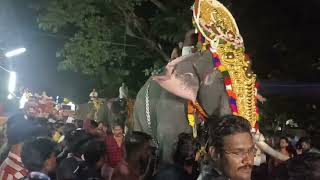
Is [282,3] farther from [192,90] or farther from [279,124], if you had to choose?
[192,90]

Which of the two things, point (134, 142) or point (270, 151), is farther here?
point (270, 151)

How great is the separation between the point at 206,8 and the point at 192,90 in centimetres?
89

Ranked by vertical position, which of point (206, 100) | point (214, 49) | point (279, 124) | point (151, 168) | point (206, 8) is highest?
point (206, 8)

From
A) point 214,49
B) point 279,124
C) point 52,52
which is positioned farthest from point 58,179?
point 52,52

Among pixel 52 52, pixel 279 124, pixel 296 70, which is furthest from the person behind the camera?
pixel 52 52

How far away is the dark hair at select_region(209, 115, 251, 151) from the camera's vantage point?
287cm

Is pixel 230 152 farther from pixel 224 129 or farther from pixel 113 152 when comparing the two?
pixel 113 152

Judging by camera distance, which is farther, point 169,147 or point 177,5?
point 177,5

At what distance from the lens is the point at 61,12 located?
13.3 metres

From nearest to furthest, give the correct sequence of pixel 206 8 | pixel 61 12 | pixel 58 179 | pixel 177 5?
1. pixel 58 179
2. pixel 206 8
3. pixel 177 5
4. pixel 61 12

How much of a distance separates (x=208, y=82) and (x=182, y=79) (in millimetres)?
260

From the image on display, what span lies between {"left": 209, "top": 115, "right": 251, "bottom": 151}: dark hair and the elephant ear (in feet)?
7.21

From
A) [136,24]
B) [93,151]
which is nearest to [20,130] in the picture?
[93,151]

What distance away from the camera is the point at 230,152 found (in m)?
2.84
